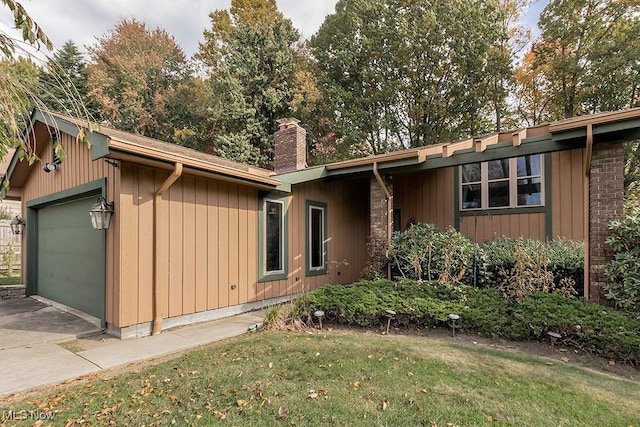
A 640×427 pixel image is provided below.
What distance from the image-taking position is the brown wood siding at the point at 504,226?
7.90 m

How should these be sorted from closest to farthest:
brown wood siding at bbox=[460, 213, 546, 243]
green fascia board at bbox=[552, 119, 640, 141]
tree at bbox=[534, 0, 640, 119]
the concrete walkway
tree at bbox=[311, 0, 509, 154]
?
the concrete walkway
green fascia board at bbox=[552, 119, 640, 141]
brown wood siding at bbox=[460, 213, 546, 243]
tree at bbox=[534, 0, 640, 119]
tree at bbox=[311, 0, 509, 154]

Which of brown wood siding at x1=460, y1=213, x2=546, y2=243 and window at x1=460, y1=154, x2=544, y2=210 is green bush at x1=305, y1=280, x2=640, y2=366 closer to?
brown wood siding at x1=460, y1=213, x2=546, y2=243

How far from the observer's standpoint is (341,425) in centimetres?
260

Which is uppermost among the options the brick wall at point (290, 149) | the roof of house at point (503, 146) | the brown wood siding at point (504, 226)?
the brick wall at point (290, 149)

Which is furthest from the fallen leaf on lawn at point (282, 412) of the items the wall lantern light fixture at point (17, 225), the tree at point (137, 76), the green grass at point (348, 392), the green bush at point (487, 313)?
the tree at point (137, 76)

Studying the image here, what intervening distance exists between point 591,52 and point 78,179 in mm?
16458

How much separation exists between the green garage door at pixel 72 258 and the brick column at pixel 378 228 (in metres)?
5.02

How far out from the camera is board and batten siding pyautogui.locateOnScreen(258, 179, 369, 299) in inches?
298

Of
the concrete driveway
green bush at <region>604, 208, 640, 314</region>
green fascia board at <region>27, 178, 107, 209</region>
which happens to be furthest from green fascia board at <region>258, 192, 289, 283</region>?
green bush at <region>604, 208, 640, 314</region>

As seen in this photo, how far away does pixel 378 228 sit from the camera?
300 inches

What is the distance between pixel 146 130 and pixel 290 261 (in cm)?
1409

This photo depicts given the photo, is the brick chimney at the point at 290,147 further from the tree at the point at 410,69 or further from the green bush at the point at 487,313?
the tree at the point at 410,69

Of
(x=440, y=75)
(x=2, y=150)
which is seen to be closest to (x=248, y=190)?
(x=2, y=150)

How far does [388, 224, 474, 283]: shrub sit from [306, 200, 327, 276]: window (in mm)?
1926
